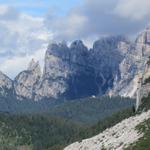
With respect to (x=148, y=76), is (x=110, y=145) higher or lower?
lower

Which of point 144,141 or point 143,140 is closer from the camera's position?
point 144,141

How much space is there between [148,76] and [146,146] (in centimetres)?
11785

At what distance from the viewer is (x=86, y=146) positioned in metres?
122

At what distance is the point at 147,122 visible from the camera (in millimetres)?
93688

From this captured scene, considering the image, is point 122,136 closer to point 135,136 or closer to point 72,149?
point 135,136

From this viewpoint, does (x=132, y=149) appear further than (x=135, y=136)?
No

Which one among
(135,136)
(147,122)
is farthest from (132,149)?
(147,122)

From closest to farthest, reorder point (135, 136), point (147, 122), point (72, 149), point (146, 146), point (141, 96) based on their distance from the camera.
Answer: point (146, 146) → point (135, 136) → point (147, 122) → point (72, 149) → point (141, 96)

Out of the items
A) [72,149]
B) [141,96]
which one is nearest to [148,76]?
[141,96]

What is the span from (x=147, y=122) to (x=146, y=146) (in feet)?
59.4

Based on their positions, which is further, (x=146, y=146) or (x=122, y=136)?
(x=122, y=136)

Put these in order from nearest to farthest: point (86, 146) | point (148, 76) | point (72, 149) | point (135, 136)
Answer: point (135, 136), point (86, 146), point (72, 149), point (148, 76)

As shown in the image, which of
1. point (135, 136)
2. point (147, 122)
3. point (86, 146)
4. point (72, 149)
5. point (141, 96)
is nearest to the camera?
point (135, 136)

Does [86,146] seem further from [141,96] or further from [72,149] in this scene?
[141,96]
